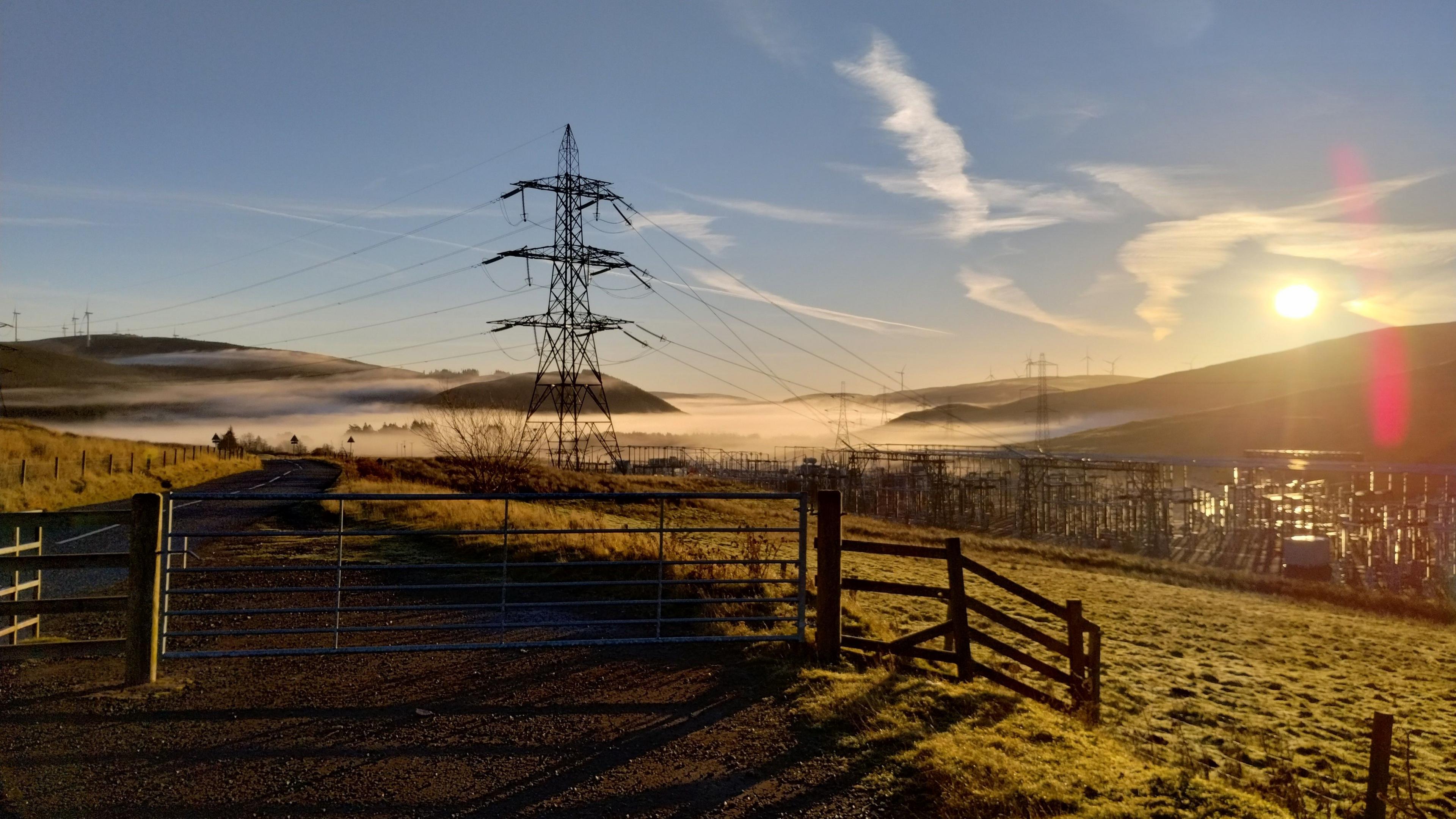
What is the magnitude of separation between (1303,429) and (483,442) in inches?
5996

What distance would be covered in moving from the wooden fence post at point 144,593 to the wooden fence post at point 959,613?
7.42m

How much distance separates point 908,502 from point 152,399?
421ft

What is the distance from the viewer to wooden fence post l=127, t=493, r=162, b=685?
729cm

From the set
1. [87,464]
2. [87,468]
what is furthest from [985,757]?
[87,464]

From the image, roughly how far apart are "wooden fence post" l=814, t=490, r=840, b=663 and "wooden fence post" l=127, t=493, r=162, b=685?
19.9ft

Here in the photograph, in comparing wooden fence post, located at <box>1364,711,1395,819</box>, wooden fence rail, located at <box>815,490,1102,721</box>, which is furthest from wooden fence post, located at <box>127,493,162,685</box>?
wooden fence post, located at <box>1364,711,1395,819</box>

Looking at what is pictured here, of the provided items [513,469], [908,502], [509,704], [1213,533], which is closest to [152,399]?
[908,502]

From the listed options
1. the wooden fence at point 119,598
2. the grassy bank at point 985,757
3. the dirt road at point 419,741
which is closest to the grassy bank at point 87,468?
the wooden fence at point 119,598

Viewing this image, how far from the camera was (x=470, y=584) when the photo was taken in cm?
1136

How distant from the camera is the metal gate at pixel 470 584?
26.6 feet

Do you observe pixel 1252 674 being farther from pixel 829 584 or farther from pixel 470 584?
pixel 470 584

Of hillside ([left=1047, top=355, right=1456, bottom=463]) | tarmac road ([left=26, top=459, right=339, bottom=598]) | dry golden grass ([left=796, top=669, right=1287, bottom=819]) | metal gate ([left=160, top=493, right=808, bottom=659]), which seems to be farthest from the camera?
hillside ([left=1047, top=355, right=1456, bottom=463])

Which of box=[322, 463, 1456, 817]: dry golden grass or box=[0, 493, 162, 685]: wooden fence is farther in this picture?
box=[0, 493, 162, 685]: wooden fence

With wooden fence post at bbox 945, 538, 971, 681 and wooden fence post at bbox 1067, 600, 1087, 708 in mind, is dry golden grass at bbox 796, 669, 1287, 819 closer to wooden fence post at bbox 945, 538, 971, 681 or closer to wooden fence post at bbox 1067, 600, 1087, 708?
wooden fence post at bbox 945, 538, 971, 681
